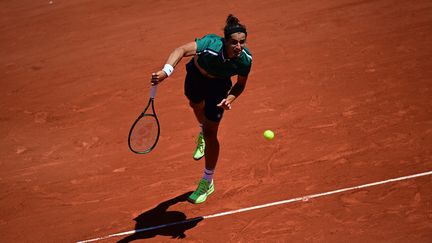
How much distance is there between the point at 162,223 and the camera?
5629 mm

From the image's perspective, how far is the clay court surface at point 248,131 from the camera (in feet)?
18.2

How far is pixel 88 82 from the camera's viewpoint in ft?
30.7

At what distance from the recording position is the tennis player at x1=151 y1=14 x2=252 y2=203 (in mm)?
4809

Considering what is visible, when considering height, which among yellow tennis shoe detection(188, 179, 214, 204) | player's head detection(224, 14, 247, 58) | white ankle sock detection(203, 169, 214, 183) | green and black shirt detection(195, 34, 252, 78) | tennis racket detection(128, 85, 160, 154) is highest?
player's head detection(224, 14, 247, 58)


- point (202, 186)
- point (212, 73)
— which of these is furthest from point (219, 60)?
point (202, 186)

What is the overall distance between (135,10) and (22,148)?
238 inches

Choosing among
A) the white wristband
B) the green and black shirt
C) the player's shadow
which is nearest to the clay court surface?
the player's shadow

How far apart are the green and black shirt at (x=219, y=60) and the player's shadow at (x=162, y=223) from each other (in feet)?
5.67

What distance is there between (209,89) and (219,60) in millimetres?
434

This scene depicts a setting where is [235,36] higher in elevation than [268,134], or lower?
higher

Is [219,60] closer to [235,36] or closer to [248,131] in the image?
[235,36]

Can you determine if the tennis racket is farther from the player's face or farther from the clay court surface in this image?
the player's face

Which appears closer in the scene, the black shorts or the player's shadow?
the black shorts

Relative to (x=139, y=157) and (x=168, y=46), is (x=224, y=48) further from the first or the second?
(x=168, y=46)
